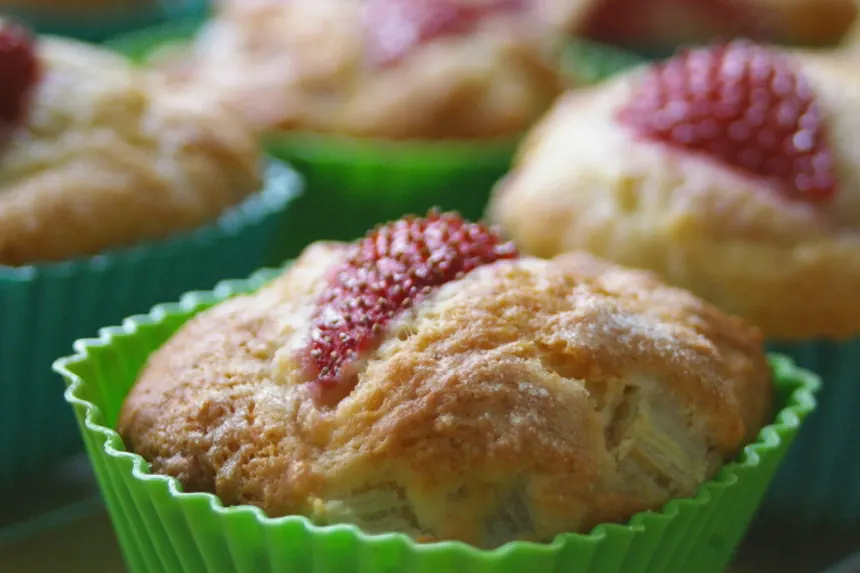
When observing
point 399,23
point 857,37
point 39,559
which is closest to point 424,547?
point 39,559

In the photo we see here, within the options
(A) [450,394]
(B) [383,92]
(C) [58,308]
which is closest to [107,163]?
(C) [58,308]

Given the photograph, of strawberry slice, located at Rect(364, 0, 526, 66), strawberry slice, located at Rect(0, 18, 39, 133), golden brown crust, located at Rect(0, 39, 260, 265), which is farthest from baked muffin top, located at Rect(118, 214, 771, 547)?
strawberry slice, located at Rect(364, 0, 526, 66)

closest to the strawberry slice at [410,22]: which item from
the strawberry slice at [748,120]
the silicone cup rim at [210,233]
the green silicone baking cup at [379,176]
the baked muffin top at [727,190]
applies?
the green silicone baking cup at [379,176]

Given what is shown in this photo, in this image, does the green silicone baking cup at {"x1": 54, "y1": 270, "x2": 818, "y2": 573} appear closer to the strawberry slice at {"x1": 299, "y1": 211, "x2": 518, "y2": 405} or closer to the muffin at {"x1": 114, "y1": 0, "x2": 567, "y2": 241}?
the strawberry slice at {"x1": 299, "y1": 211, "x2": 518, "y2": 405}

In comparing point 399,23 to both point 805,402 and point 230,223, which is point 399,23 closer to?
point 230,223

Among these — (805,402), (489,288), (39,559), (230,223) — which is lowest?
(39,559)

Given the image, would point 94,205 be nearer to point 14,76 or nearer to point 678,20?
point 14,76

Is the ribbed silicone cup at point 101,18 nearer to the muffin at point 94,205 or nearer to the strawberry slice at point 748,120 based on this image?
the muffin at point 94,205
